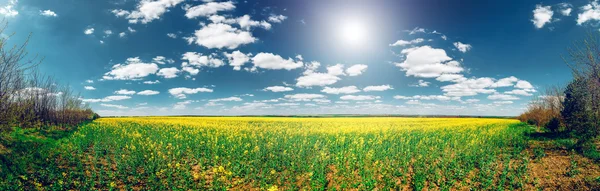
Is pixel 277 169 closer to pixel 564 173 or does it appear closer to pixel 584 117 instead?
pixel 564 173

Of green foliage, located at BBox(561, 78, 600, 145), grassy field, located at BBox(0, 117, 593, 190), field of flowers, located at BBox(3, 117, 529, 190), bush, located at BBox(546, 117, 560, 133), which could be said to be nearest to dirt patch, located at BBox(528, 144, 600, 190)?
grassy field, located at BBox(0, 117, 593, 190)

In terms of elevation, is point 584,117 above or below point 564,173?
above

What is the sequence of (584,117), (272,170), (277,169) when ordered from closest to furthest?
(272,170)
(277,169)
(584,117)

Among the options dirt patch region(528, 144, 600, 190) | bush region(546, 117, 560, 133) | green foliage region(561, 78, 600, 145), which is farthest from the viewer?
bush region(546, 117, 560, 133)

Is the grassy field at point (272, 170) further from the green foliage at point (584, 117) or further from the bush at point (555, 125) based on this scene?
the bush at point (555, 125)

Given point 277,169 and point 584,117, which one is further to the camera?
point 584,117

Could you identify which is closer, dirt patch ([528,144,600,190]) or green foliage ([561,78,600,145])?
dirt patch ([528,144,600,190])

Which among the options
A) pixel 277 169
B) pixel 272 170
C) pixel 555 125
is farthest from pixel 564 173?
pixel 555 125

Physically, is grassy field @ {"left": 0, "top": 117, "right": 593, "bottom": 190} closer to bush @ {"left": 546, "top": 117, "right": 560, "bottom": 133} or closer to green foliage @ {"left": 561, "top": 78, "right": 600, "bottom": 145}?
green foliage @ {"left": 561, "top": 78, "right": 600, "bottom": 145}

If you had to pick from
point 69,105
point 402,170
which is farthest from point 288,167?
point 69,105

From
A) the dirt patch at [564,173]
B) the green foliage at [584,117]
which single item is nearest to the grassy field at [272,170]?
the dirt patch at [564,173]

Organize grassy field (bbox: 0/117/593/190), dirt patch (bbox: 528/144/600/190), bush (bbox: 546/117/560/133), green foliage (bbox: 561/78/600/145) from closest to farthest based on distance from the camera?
grassy field (bbox: 0/117/593/190), dirt patch (bbox: 528/144/600/190), green foliage (bbox: 561/78/600/145), bush (bbox: 546/117/560/133)

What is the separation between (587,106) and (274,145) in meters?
19.6

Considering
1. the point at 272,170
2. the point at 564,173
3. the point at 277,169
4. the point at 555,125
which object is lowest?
the point at 564,173
